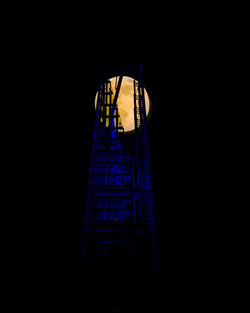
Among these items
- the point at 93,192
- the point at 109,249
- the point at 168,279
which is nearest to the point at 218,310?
the point at 168,279

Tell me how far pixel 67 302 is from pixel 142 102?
479 cm

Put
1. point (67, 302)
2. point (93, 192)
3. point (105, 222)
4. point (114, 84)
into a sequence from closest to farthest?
point (67, 302) < point (105, 222) < point (93, 192) < point (114, 84)

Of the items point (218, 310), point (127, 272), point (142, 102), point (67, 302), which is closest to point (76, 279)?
point (67, 302)

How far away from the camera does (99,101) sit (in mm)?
6031

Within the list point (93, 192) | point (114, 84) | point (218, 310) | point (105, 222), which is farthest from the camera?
point (114, 84)

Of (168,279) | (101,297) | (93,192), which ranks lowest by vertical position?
(101,297)

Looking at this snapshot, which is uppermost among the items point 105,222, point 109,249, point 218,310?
point 105,222

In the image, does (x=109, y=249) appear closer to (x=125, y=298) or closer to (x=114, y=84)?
(x=125, y=298)

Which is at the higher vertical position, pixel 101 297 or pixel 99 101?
pixel 99 101

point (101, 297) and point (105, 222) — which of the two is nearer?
point (101, 297)

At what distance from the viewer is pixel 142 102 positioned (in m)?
5.70

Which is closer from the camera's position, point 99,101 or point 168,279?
point 168,279

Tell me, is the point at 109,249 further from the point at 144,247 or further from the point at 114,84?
the point at 114,84

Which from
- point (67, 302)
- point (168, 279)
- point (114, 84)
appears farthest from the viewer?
point (114, 84)
